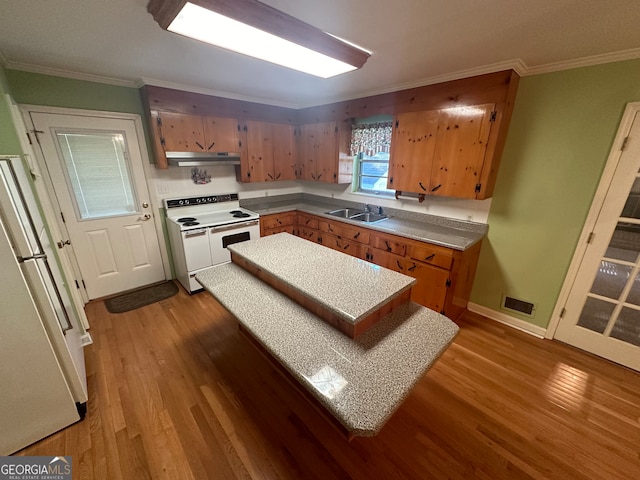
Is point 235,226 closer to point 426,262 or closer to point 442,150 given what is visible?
point 426,262

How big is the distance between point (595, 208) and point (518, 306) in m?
1.05

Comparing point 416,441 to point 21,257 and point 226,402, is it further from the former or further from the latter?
point 21,257

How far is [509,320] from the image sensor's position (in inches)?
98.7

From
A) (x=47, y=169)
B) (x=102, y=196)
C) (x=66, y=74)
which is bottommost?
(x=102, y=196)

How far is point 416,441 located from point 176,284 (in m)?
3.08

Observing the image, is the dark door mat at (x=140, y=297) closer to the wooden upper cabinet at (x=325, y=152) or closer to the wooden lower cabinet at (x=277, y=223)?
the wooden lower cabinet at (x=277, y=223)

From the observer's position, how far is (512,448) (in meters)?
1.45

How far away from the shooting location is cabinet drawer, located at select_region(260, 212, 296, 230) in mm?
3492

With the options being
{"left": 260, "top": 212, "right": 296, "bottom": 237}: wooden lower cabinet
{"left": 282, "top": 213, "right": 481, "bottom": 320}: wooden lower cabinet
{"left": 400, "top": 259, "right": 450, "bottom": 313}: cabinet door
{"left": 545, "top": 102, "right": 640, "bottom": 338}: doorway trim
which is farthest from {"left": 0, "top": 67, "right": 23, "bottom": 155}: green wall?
{"left": 545, "top": 102, "right": 640, "bottom": 338}: doorway trim

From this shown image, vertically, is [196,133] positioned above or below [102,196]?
above

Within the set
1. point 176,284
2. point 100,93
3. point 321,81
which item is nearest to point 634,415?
point 321,81

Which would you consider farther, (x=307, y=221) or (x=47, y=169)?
(x=307, y=221)

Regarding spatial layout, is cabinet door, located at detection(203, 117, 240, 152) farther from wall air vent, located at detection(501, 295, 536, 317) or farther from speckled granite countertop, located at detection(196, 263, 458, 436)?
wall air vent, located at detection(501, 295, 536, 317)

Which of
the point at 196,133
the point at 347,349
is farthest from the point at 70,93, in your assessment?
the point at 347,349
